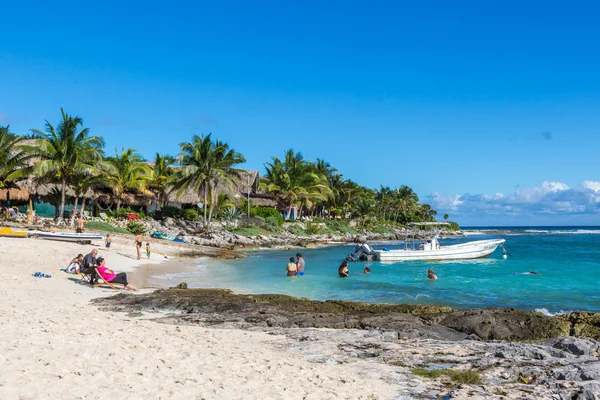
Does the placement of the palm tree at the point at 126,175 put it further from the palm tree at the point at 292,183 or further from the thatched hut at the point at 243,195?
the palm tree at the point at 292,183

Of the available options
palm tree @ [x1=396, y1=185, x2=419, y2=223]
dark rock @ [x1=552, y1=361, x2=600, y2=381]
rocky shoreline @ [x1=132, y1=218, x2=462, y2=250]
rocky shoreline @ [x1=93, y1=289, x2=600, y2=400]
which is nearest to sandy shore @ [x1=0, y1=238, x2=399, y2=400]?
rocky shoreline @ [x1=93, y1=289, x2=600, y2=400]

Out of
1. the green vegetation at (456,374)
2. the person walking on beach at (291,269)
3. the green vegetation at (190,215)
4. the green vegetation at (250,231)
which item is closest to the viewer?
the green vegetation at (456,374)

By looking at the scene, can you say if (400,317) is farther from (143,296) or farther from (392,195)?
(392,195)

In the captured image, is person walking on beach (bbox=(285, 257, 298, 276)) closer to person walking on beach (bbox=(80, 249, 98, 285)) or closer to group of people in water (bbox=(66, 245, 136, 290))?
group of people in water (bbox=(66, 245, 136, 290))

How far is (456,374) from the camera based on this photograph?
6512mm

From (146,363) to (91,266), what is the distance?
9758mm

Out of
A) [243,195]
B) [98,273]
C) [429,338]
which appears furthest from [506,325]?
[243,195]

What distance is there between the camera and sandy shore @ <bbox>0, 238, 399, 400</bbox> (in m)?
5.28

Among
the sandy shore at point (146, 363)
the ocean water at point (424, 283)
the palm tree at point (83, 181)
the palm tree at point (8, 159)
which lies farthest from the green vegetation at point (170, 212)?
the sandy shore at point (146, 363)

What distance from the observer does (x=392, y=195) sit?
91.4 m

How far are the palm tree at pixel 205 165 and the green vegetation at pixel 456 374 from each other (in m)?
33.8

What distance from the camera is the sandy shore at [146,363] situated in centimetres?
528

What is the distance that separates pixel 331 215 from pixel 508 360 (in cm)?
6884

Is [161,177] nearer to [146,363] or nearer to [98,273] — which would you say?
[98,273]
